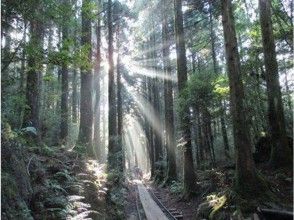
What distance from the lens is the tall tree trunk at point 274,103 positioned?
11.7m

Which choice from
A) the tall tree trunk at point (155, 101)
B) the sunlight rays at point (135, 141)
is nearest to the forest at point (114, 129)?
the tall tree trunk at point (155, 101)

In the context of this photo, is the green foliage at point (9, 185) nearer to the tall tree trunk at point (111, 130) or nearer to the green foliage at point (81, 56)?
the green foliage at point (81, 56)

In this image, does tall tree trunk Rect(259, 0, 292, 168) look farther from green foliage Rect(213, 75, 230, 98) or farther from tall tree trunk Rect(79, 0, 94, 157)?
tall tree trunk Rect(79, 0, 94, 157)

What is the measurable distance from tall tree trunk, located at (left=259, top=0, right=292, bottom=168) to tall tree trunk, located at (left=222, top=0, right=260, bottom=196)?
1877mm

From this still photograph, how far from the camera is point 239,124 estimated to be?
10.6 meters

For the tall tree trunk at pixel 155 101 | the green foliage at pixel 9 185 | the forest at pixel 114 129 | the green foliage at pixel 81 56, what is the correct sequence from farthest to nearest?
the tall tree trunk at pixel 155 101 < the green foliage at pixel 81 56 < the forest at pixel 114 129 < the green foliage at pixel 9 185

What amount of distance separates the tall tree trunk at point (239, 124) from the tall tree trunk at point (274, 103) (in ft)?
6.16

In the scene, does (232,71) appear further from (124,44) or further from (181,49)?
(124,44)

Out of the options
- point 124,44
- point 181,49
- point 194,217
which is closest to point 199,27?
point 124,44

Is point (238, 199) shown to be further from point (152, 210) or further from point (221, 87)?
point (221, 87)

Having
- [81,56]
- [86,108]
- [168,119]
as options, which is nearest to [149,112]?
[168,119]

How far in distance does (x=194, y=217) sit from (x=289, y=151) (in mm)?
3951

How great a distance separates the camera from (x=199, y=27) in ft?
90.8

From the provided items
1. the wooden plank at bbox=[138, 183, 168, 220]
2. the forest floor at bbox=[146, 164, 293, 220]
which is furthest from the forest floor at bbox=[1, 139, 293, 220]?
the wooden plank at bbox=[138, 183, 168, 220]
